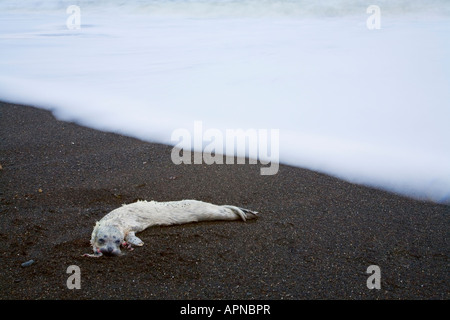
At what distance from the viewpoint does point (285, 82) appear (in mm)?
5953

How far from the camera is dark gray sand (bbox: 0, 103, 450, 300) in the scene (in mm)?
2326

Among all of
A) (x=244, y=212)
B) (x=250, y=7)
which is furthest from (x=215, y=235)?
(x=250, y=7)

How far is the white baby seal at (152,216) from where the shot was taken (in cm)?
268

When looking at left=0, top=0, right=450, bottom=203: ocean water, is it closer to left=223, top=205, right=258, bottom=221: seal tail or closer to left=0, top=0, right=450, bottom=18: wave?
left=0, top=0, right=450, bottom=18: wave

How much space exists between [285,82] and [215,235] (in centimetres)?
361

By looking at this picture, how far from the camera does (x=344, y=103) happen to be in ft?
17.2

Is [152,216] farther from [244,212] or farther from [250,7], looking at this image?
[250,7]

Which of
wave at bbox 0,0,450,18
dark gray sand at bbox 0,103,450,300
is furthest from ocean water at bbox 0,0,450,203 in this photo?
dark gray sand at bbox 0,103,450,300

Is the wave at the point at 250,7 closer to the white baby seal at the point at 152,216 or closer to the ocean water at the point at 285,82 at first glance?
the ocean water at the point at 285,82

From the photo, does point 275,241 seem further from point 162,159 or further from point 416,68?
point 416,68

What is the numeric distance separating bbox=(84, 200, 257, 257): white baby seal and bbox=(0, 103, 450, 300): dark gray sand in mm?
75

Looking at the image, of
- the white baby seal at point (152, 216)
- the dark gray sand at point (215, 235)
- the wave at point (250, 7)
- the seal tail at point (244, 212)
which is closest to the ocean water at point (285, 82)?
the wave at point (250, 7)

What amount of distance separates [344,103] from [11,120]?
12.3 feet

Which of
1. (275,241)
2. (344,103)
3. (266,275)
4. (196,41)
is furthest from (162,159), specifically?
(196,41)
